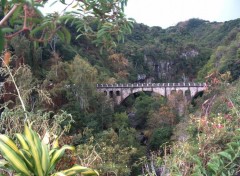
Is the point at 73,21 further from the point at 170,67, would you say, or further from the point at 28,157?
the point at 170,67

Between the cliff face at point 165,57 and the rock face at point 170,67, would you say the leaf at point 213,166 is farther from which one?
the rock face at point 170,67

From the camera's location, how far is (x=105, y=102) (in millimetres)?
14781

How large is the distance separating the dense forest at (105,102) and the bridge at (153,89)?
47 cm

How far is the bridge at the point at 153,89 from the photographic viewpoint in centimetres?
2011

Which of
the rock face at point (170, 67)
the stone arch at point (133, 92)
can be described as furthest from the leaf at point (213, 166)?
the rock face at point (170, 67)

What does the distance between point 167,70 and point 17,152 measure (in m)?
35.4

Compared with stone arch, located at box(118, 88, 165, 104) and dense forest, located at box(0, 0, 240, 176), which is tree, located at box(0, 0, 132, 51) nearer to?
dense forest, located at box(0, 0, 240, 176)

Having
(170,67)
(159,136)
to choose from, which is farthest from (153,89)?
(170,67)

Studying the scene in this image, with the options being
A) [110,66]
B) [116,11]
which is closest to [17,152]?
[116,11]

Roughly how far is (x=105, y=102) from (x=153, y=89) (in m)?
7.19

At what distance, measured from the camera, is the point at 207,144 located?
320 cm

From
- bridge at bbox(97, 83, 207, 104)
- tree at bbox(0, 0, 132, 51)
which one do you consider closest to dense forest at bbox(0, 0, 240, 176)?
tree at bbox(0, 0, 132, 51)

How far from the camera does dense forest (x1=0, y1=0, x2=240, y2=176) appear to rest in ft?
3.97

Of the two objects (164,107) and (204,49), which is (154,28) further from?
(164,107)
